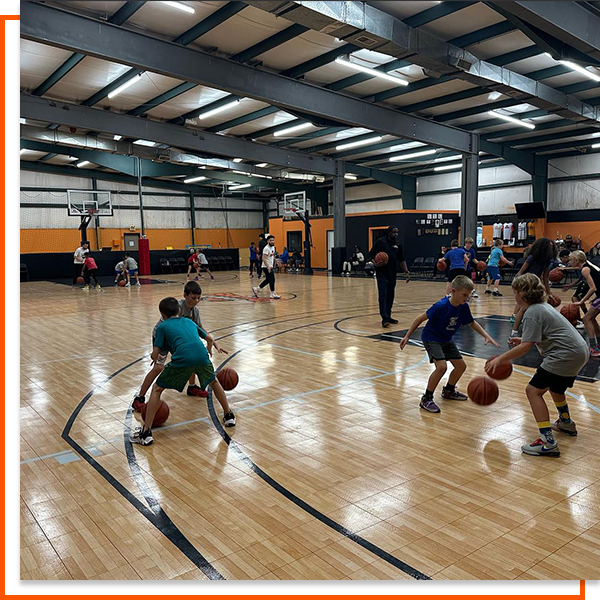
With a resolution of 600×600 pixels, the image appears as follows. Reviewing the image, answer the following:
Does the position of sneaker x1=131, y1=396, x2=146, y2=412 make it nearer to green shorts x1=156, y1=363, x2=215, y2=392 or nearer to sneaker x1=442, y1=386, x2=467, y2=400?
green shorts x1=156, y1=363, x2=215, y2=392

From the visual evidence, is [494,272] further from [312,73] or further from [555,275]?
[312,73]

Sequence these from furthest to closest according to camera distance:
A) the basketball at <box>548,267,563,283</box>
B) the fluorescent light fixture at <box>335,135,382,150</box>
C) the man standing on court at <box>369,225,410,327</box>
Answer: the fluorescent light fixture at <box>335,135,382,150</box> → the man standing on court at <box>369,225,410,327</box> → the basketball at <box>548,267,563,283</box>

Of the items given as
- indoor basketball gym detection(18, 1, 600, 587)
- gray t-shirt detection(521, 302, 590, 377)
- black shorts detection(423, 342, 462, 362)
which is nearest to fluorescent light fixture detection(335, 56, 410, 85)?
indoor basketball gym detection(18, 1, 600, 587)

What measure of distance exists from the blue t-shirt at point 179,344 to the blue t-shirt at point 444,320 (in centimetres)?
230

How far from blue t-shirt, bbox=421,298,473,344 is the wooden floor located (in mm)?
782

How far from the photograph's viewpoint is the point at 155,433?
4.91 m

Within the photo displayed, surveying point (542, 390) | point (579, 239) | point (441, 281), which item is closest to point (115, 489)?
point (542, 390)

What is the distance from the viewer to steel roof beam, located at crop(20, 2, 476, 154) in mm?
10180

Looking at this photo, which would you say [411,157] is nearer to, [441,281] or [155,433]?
[441,281]

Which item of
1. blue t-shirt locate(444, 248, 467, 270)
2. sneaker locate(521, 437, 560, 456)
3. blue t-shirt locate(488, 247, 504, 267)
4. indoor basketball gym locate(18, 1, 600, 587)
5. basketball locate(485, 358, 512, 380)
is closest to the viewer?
indoor basketball gym locate(18, 1, 600, 587)

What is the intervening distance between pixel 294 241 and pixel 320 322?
2132 cm

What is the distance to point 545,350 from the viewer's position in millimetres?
4242

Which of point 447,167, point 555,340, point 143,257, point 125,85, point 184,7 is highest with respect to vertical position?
point 447,167

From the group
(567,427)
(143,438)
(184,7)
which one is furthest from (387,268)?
(143,438)
